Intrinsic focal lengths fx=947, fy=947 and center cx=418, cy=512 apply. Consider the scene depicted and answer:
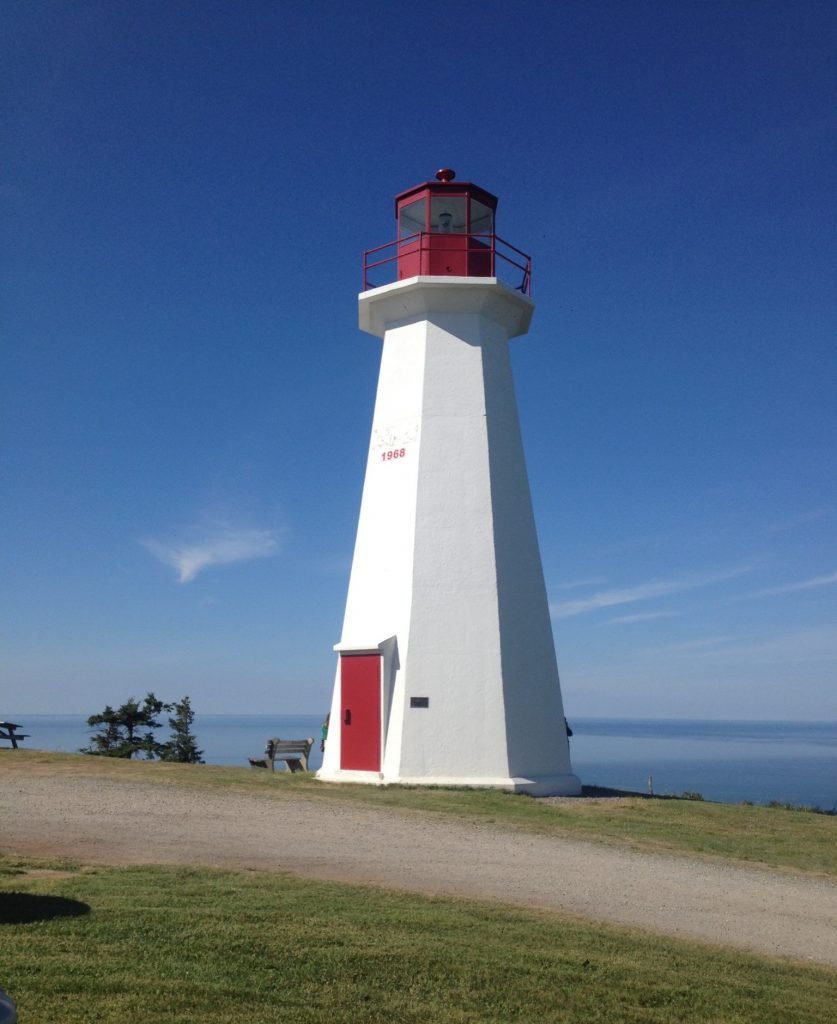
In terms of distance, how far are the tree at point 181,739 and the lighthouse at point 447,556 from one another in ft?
38.2

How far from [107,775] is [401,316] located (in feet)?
35.7

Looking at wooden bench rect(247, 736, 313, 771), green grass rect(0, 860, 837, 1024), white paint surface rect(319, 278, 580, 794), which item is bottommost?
green grass rect(0, 860, 837, 1024)

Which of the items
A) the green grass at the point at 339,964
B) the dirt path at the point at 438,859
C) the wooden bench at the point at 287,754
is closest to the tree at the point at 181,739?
the wooden bench at the point at 287,754

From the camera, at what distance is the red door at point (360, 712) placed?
18.2 m

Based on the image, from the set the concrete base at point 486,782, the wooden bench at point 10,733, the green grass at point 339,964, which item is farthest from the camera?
the wooden bench at point 10,733

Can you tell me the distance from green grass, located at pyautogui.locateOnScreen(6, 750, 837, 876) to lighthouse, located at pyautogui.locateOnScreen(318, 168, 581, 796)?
1.06m

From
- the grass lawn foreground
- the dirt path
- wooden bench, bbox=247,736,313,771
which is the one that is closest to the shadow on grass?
the grass lawn foreground

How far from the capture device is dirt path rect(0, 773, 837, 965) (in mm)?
9039

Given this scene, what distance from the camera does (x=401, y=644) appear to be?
18172mm

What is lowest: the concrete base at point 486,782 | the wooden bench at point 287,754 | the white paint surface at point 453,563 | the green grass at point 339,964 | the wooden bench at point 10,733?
the green grass at point 339,964

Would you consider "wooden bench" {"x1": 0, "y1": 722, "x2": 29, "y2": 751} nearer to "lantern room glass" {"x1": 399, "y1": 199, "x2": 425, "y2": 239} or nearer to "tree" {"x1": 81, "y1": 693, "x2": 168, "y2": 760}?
"tree" {"x1": 81, "y1": 693, "x2": 168, "y2": 760}

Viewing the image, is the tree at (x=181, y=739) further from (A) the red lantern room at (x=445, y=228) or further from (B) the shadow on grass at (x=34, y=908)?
(B) the shadow on grass at (x=34, y=908)

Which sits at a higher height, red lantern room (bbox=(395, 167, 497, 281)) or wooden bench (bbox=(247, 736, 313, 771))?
red lantern room (bbox=(395, 167, 497, 281))

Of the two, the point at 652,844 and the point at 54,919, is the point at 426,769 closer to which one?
the point at 652,844
